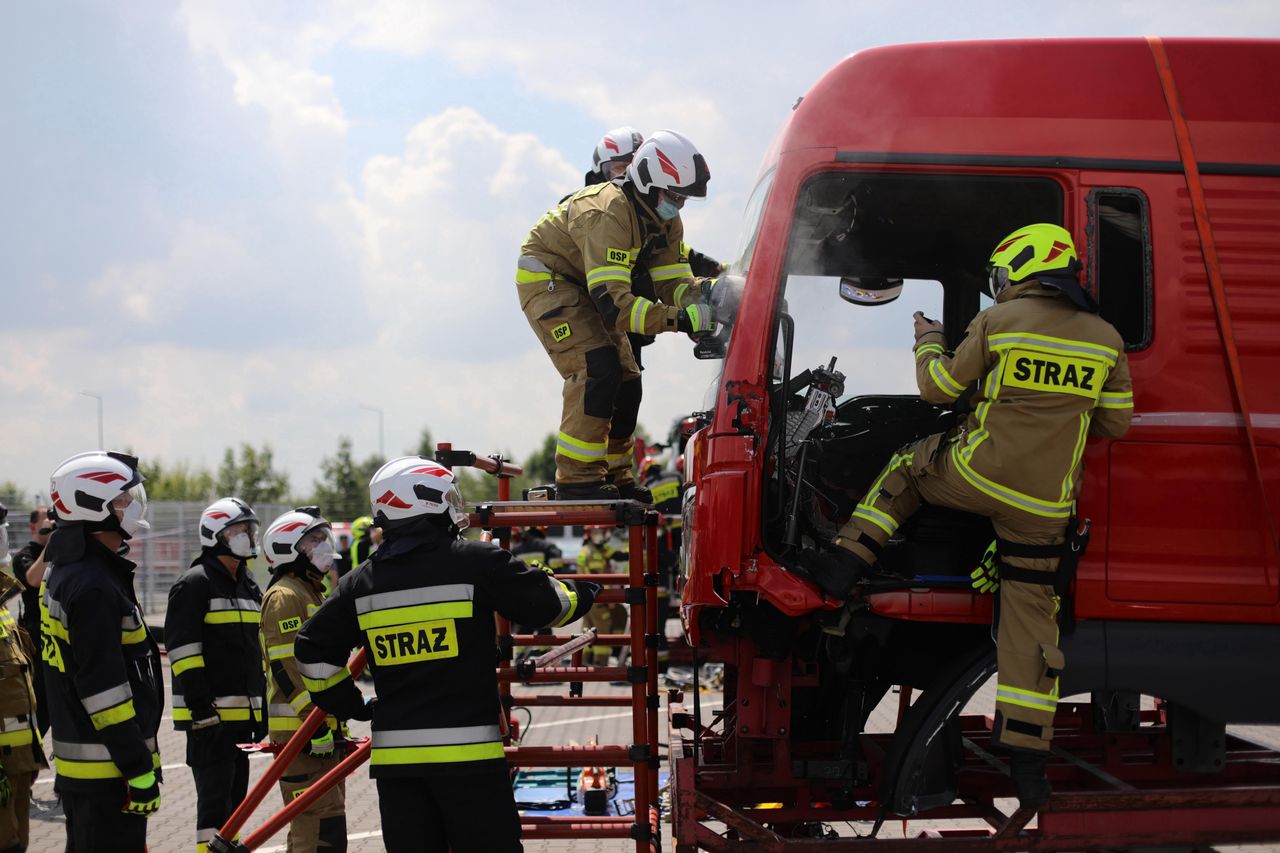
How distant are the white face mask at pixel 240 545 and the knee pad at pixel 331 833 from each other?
1454mm

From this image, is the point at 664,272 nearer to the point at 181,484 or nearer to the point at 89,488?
the point at 89,488

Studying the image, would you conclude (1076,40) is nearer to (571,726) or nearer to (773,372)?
(773,372)

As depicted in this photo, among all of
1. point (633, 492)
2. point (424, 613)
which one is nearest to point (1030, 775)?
point (424, 613)

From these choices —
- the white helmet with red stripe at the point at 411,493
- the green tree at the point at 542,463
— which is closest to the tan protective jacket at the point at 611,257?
the white helmet with red stripe at the point at 411,493

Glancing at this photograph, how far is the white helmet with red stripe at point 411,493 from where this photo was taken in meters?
3.97

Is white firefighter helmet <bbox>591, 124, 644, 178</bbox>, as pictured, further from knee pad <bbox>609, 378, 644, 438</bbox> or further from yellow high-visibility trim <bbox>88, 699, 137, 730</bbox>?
yellow high-visibility trim <bbox>88, 699, 137, 730</bbox>

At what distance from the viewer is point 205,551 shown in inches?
236

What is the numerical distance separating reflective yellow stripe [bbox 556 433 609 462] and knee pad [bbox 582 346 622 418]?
134 mm

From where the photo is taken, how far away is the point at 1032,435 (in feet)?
12.1

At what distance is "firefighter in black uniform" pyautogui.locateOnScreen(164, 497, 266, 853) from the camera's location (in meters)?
5.60

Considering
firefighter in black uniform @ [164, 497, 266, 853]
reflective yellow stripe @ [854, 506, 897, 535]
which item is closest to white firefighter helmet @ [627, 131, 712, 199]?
reflective yellow stripe @ [854, 506, 897, 535]

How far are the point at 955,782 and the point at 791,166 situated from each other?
7.75 ft

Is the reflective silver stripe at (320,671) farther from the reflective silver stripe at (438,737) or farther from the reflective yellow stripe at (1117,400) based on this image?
the reflective yellow stripe at (1117,400)

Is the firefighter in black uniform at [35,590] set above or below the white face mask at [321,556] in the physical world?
below
